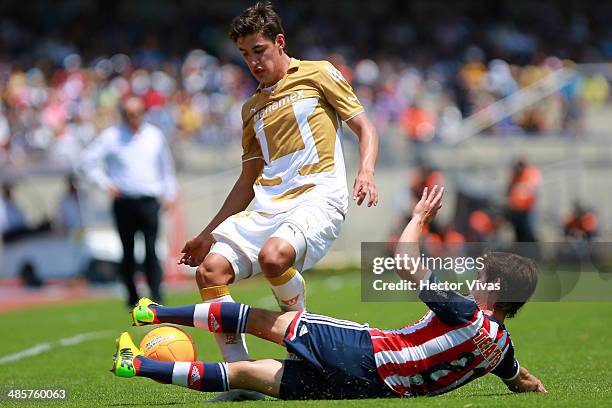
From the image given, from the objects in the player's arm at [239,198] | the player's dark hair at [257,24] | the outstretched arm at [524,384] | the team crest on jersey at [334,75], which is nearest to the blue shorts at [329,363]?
the outstretched arm at [524,384]

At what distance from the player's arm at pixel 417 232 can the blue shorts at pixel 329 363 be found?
1.76 ft

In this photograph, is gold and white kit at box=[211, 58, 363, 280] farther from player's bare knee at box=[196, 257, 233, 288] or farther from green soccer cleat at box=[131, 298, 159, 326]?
green soccer cleat at box=[131, 298, 159, 326]

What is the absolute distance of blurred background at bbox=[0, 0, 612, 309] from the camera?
66.6 feet

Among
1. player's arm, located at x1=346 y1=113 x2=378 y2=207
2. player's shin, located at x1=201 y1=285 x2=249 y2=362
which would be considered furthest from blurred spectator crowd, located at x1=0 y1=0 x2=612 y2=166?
player's shin, located at x1=201 y1=285 x2=249 y2=362

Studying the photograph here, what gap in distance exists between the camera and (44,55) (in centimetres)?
2861

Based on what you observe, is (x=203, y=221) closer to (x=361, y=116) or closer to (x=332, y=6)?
(x=332, y=6)

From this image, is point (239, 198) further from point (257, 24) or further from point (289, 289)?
point (257, 24)

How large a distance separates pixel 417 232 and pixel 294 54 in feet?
75.3

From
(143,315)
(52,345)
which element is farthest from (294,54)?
(143,315)

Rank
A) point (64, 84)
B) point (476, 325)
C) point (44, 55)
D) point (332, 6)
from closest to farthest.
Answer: point (476, 325), point (64, 84), point (44, 55), point (332, 6)

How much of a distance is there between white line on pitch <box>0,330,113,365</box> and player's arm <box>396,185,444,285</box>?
473cm

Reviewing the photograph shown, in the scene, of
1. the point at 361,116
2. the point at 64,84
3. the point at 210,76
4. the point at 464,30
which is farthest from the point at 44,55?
the point at 361,116

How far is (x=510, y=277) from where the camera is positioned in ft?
21.0

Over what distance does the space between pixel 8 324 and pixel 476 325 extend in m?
8.61
